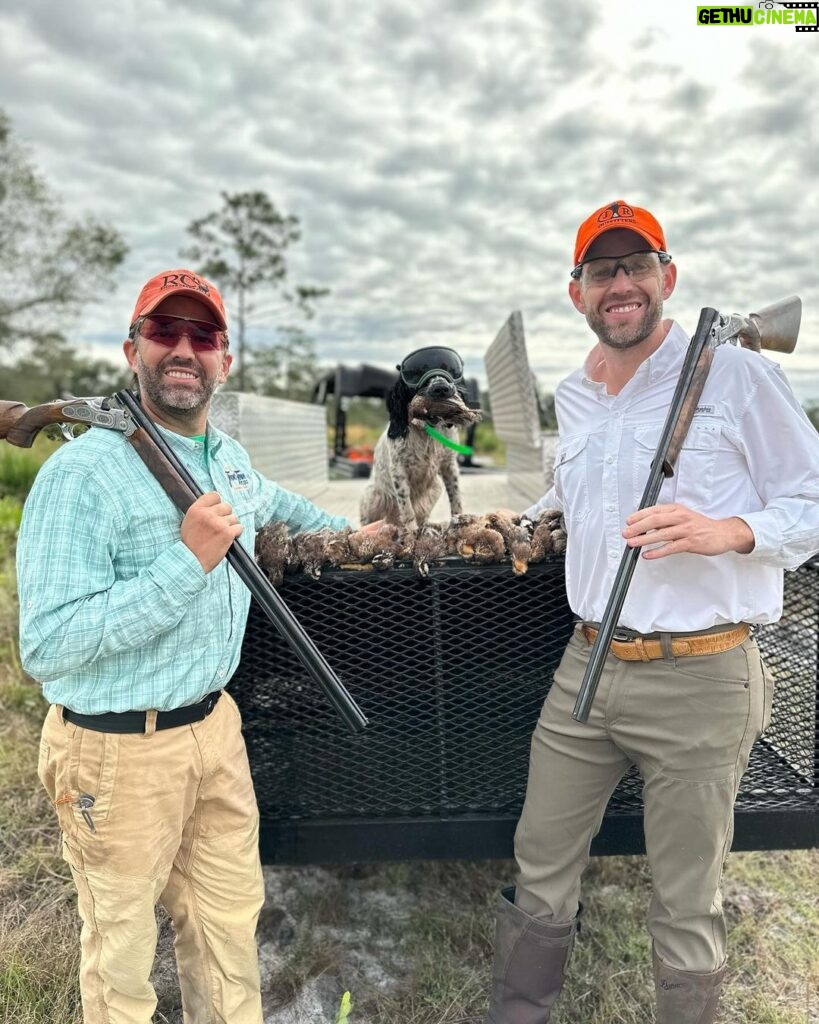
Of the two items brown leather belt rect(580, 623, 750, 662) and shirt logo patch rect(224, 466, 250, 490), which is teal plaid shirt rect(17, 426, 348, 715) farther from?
brown leather belt rect(580, 623, 750, 662)

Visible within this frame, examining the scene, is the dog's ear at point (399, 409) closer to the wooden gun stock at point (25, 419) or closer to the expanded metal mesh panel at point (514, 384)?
the wooden gun stock at point (25, 419)

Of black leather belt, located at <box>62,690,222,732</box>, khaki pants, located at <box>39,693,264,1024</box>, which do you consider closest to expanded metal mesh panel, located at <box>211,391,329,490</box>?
khaki pants, located at <box>39,693,264,1024</box>

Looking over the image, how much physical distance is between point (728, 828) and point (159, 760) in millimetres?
1582

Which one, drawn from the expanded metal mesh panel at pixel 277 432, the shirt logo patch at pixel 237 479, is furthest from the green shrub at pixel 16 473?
the shirt logo patch at pixel 237 479

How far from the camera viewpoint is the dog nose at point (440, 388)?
2.46 m

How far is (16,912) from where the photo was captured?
3.08 m

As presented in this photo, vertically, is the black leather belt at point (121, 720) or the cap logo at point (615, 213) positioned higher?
the cap logo at point (615, 213)

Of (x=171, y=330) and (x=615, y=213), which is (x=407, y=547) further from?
(x=615, y=213)

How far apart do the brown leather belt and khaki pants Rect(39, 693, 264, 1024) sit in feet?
3.94

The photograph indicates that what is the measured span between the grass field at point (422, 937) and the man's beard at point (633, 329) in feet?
7.54

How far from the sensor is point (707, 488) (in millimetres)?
2092

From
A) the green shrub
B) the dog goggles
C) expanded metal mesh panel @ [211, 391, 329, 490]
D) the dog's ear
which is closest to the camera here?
the dog goggles

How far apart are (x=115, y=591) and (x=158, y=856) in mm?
776

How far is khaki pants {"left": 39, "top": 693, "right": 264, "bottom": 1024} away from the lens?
1990 mm
